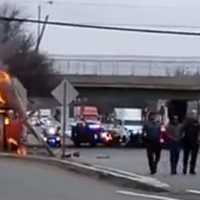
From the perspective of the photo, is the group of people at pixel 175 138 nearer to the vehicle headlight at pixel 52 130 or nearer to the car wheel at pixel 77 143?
the vehicle headlight at pixel 52 130

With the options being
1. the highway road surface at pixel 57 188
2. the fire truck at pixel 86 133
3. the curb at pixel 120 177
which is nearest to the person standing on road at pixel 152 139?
the curb at pixel 120 177

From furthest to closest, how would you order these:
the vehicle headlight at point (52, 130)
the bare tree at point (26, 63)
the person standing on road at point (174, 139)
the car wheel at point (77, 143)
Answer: the bare tree at point (26, 63)
the car wheel at point (77, 143)
the vehicle headlight at point (52, 130)
the person standing on road at point (174, 139)

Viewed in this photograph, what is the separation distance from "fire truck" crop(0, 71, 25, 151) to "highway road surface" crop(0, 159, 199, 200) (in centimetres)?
1631

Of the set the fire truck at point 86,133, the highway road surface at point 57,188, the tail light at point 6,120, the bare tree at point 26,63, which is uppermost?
the bare tree at point 26,63

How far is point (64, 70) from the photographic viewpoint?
70.8 m

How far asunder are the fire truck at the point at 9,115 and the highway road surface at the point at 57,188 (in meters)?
16.3

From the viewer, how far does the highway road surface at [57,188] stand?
1978 centimetres

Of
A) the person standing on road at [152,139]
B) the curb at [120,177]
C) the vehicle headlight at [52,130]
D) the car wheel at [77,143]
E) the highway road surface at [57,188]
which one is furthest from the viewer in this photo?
the car wheel at [77,143]

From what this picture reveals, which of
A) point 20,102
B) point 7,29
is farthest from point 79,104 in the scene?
point 20,102

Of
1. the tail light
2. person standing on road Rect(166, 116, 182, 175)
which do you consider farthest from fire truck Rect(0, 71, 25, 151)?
person standing on road Rect(166, 116, 182, 175)

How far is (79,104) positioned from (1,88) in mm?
56285

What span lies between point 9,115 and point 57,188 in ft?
81.9

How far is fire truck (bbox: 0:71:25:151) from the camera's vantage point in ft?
149

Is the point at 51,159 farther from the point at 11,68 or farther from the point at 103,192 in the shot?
the point at 11,68
